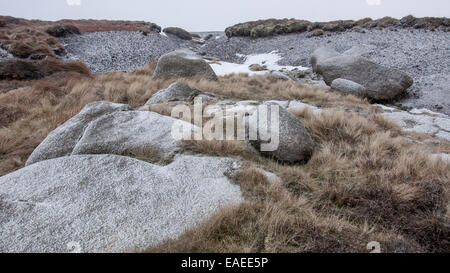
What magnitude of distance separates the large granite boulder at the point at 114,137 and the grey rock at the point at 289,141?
4.84 feet

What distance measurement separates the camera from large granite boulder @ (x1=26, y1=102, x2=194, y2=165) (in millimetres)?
3302

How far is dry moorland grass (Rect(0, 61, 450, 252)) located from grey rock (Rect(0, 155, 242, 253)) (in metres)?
0.28

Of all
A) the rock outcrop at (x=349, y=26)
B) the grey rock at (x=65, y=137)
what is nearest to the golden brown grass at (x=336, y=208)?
the grey rock at (x=65, y=137)

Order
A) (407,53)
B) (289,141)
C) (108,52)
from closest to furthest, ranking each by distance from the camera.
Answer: (289,141) < (407,53) < (108,52)

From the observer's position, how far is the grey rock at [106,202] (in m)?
1.86

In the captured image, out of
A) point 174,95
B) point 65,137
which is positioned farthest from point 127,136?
point 174,95

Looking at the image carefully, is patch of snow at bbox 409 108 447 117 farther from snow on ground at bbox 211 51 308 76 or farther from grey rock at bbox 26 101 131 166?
grey rock at bbox 26 101 131 166

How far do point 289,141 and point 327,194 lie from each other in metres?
1.11

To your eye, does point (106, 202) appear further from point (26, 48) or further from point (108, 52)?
point (108, 52)

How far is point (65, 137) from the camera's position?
3.67 m

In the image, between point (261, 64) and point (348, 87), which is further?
point (261, 64)

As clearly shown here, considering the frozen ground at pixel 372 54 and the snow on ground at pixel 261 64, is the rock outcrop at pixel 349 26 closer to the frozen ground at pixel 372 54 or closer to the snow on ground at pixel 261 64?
the frozen ground at pixel 372 54

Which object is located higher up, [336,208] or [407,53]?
[407,53]
